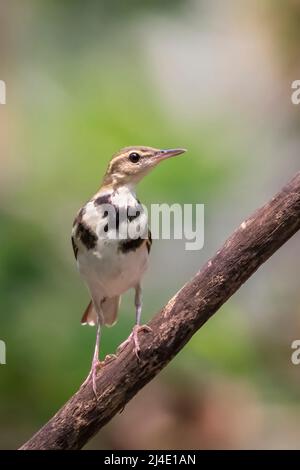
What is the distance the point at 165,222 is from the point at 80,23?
1285 mm

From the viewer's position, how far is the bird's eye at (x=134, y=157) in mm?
3982

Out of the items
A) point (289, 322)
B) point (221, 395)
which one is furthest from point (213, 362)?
point (289, 322)

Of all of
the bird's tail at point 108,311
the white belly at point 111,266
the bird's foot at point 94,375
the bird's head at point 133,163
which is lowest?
the bird's foot at point 94,375

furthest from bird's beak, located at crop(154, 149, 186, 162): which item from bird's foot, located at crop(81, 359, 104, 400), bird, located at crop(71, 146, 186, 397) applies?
bird's foot, located at crop(81, 359, 104, 400)

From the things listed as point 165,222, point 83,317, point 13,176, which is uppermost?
point 13,176

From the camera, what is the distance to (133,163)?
398 cm

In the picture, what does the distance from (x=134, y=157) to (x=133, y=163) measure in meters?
0.03

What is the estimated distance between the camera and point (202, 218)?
4656 millimetres

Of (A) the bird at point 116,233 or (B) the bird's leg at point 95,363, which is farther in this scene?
(A) the bird at point 116,233

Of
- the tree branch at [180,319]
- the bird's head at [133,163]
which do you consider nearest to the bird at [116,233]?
the bird's head at [133,163]

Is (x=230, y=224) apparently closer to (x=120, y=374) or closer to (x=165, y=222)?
(x=165, y=222)

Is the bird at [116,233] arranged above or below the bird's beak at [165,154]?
below

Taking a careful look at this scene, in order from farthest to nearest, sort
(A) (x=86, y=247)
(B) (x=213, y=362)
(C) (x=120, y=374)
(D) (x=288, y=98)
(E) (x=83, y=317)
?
(D) (x=288, y=98) → (B) (x=213, y=362) → (E) (x=83, y=317) → (A) (x=86, y=247) → (C) (x=120, y=374)

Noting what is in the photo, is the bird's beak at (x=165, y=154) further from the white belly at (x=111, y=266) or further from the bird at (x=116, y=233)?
the white belly at (x=111, y=266)
